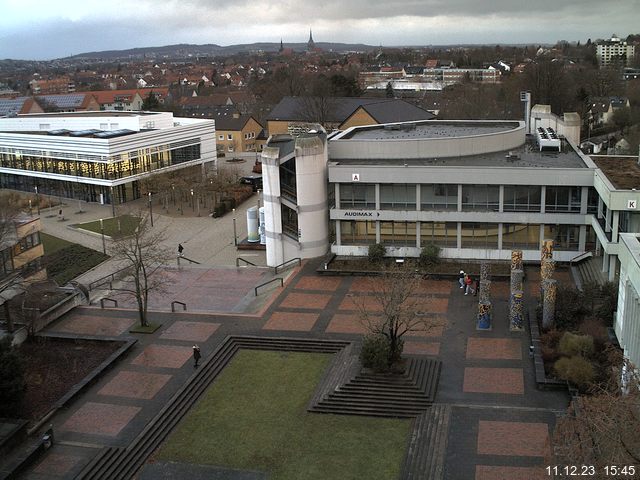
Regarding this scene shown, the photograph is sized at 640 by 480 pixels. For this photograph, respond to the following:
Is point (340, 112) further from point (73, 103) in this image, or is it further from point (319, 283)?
point (73, 103)

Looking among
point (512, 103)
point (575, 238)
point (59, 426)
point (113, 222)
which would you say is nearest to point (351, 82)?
point (512, 103)

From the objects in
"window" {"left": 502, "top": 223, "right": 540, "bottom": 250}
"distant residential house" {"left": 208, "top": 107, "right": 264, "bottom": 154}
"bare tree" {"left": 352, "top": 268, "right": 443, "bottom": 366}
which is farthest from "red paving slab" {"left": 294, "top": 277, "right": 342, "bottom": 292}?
"distant residential house" {"left": 208, "top": 107, "right": 264, "bottom": 154}

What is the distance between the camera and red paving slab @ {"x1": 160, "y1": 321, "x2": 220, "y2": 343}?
103 ft

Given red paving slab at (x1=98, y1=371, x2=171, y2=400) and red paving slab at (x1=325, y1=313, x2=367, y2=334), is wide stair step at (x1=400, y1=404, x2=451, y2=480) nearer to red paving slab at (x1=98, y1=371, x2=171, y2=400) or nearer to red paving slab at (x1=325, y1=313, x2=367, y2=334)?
red paving slab at (x1=325, y1=313, x2=367, y2=334)

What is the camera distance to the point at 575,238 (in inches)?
1511

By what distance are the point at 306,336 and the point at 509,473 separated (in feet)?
39.8

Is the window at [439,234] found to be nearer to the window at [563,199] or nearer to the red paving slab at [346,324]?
the window at [563,199]

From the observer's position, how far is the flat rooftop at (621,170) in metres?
34.4

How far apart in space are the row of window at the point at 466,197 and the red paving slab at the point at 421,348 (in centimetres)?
1226

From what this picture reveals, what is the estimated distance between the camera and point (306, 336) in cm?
3056

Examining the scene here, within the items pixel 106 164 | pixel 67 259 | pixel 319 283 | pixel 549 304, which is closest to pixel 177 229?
pixel 67 259

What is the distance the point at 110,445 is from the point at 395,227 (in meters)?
22.1

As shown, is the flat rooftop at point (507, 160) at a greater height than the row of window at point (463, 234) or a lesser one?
greater

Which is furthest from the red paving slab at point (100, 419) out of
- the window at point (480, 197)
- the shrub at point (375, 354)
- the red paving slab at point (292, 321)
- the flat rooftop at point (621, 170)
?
the flat rooftop at point (621, 170)
